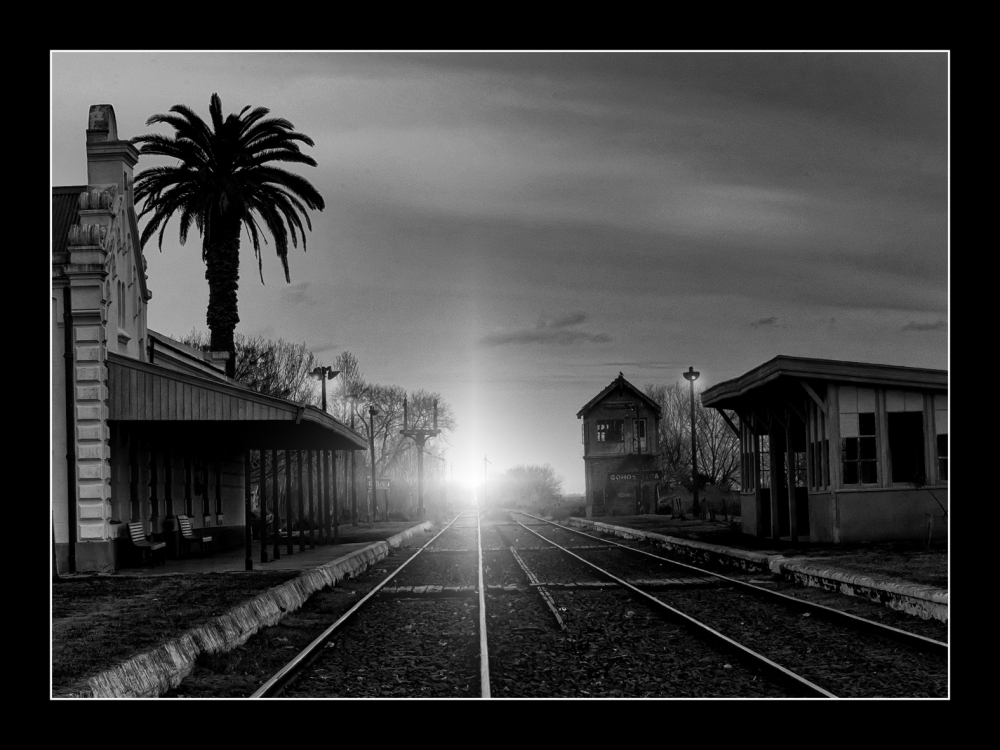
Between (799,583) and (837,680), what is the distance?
345 inches

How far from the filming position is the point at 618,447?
65312 millimetres

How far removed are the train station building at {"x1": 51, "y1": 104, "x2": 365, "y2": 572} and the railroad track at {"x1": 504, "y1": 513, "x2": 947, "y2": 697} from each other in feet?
22.4

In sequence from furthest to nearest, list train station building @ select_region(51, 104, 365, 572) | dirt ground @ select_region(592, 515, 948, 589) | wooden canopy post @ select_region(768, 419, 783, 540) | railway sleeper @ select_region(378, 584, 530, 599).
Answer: wooden canopy post @ select_region(768, 419, 783, 540)
train station building @ select_region(51, 104, 365, 572)
railway sleeper @ select_region(378, 584, 530, 599)
dirt ground @ select_region(592, 515, 948, 589)

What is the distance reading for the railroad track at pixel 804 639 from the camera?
8984mm

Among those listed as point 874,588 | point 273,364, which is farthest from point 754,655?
point 273,364

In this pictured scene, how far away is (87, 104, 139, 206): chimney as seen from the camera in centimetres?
1997

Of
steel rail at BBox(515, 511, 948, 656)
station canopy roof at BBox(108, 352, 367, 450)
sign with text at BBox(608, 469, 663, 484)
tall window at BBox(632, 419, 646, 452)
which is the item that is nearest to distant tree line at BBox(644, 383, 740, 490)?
sign with text at BBox(608, 469, 663, 484)

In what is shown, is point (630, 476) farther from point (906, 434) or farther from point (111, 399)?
point (111, 399)

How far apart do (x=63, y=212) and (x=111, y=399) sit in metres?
4.11

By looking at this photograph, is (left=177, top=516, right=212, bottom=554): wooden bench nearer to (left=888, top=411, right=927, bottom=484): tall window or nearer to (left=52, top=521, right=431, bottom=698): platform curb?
(left=52, top=521, right=431, bottom=698): platform curb

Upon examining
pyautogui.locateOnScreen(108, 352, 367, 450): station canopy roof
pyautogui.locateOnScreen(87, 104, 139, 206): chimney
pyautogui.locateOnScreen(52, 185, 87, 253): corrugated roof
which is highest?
pyautogui.locateOnScreen(87, 104, 139, 206): chimney
